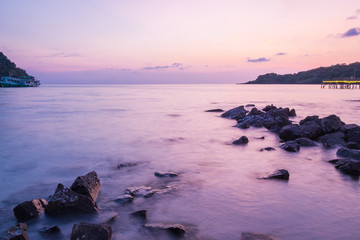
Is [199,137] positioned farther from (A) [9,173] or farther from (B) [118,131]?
(A) [9,173]

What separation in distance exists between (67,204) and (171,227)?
1685mm

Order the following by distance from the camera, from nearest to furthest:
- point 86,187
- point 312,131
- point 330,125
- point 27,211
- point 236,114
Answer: point 27,211 → point 86,187 → point 312,131 → point 330,125 → point 236,114

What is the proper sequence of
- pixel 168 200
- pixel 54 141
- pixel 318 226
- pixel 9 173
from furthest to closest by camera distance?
pixel 54 141 → pixel 9 173 → pixel 168 200 → pixel 318 226

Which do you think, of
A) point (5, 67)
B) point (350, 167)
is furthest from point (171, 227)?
point (5, 67)

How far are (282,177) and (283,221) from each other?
208 cm

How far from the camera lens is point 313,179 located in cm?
625

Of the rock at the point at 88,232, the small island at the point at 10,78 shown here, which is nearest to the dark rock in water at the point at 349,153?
the rock at the point at 88,232

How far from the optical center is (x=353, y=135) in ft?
32.4


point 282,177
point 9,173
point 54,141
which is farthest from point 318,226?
point 54,141

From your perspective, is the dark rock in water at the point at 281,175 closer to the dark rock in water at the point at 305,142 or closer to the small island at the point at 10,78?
the dark rock in water at the point at 305,142

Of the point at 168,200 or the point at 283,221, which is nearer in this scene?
the point at 283,221

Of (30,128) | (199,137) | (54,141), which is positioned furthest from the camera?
(30,128)

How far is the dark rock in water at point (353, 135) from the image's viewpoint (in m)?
9.63

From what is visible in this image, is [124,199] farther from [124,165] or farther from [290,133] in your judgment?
[290,133]
